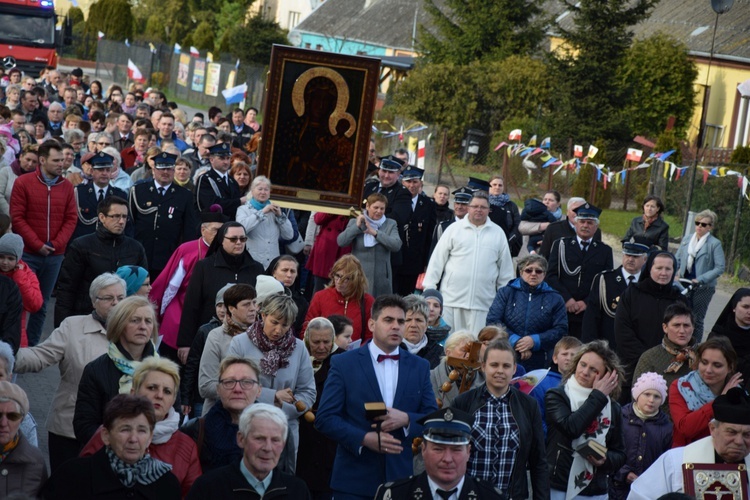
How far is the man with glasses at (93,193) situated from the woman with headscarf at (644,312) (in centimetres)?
553

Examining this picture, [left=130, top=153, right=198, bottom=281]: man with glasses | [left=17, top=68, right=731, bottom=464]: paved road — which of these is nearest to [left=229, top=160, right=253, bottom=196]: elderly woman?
[left=130, top=153, right=198, bottom=281]: man with glasses

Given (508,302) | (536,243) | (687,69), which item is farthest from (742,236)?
(687,69)

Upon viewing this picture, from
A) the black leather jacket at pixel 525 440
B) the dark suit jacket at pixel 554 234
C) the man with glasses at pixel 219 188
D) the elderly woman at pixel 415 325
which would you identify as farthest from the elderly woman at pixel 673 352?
the man with glasses at pixel 219 188

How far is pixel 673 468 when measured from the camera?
652 cm

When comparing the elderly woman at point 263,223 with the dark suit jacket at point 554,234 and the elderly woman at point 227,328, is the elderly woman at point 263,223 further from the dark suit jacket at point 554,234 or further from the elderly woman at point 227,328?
the elderly woman at point 227,328

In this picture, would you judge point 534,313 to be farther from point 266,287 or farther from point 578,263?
point 266,287

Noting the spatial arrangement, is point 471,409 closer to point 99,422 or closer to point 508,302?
point 99,422

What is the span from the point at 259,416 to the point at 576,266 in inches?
277

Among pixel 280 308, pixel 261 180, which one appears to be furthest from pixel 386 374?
pixel 261 180

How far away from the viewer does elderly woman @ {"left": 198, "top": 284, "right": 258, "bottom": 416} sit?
801cm

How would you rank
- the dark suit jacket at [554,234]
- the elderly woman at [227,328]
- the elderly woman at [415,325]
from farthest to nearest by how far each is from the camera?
the dark suit jacket at [554,234] → the elderly woman at [415,325] → the elderly woman at [227,328]

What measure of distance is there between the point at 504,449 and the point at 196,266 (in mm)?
3826

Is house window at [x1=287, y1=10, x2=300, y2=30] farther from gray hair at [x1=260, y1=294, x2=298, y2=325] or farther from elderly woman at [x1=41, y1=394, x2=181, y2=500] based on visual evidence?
elderly woman at [x1=41, y1=394, x2=181, y2=500]

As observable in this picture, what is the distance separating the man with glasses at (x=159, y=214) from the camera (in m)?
12.8
